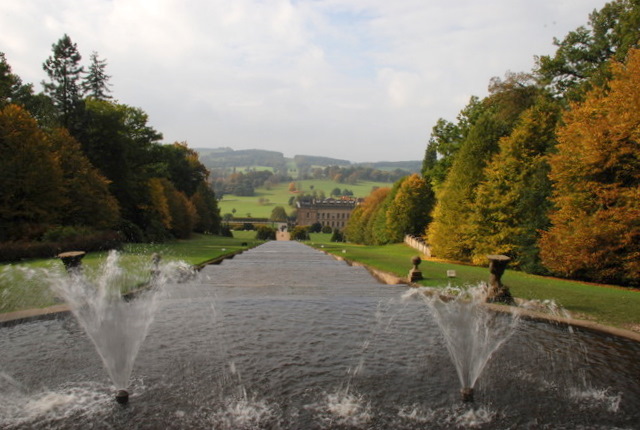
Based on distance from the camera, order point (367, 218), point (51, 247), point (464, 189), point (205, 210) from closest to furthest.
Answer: point (51, 247), point (464, 189), point (205, 210), point (367, 218)

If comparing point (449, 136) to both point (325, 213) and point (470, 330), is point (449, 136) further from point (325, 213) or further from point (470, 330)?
point (325, 213)

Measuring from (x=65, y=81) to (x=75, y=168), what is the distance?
46.3ft

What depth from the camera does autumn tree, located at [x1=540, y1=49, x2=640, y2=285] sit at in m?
19.6

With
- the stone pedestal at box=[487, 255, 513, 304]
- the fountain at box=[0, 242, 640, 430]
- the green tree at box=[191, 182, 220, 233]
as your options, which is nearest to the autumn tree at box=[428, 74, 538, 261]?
the stone pedestal at box=[487, 255, 513, 304]

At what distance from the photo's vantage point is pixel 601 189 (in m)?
20.9

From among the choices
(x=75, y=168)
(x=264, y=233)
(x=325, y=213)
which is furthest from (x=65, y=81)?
(x=325, y=213)

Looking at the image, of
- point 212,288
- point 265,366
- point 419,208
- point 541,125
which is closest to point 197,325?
point 265,366

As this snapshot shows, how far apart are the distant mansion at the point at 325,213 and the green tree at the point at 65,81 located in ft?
493

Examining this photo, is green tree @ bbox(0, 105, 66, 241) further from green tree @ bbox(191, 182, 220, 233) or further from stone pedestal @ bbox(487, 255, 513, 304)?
green tree @ bbox(191, 182, 220, 233)

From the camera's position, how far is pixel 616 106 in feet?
67.4

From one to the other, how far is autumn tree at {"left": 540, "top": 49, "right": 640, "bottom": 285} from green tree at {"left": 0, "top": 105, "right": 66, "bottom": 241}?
30.1 meters

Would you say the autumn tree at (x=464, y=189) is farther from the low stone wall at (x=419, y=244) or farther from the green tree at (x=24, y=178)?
the green tree at (x=24, y=178)

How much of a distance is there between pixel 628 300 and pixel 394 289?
25.0 feet

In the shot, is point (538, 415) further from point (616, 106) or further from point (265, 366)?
point (616, 106)
